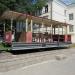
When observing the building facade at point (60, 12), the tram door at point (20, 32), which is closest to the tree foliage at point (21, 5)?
the tram door at point (20, 32)

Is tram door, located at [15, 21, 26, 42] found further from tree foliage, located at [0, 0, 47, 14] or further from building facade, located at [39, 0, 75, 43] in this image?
building facade, located at [39, 0, 75, 43]

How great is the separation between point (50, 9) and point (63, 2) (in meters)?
5.64

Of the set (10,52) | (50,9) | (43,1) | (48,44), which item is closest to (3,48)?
(10,52)

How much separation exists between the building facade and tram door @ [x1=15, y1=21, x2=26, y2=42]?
884 inches

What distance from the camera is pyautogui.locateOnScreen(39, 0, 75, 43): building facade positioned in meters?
41.2

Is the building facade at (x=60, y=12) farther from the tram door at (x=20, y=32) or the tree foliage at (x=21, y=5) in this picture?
the tram door at (x=20, y=32)

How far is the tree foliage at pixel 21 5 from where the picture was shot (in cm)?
2375

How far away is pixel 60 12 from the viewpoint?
145 feet

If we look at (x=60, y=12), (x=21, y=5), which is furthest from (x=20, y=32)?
(x=60, y=12)

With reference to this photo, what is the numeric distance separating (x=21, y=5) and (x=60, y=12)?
17.7m

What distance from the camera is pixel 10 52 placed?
1547 cm

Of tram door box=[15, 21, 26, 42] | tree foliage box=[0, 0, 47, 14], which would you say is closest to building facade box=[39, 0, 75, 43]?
tree foliage box=[0, 0, 47, 14]

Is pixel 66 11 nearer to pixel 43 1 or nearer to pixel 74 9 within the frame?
pixel 74 9

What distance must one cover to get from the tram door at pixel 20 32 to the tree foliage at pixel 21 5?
14.1 feet
